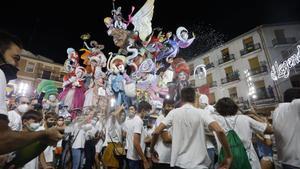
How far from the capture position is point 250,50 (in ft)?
92.2

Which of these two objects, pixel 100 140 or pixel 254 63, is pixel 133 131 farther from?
pixel 254 63

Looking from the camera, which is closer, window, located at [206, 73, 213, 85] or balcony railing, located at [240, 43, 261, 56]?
balcony railing, located at [240, 43, 261, 56]

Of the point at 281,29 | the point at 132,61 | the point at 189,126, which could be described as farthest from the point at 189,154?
the point at 281,29

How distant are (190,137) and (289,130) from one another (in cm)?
151

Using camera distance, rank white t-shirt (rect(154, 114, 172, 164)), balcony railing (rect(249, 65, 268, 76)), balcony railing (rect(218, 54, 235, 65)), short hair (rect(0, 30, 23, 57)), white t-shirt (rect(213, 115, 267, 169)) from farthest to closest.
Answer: balcony railing (rect(218, 54, 235, 65))
balcony railing (rect(249, 65, 268, 76))
white t-shirt (rect(154, 114, 172, 164))
white t-shirt (rect(213, 115, 267, 169))
short hair (rect(0, 30, 23, 57))

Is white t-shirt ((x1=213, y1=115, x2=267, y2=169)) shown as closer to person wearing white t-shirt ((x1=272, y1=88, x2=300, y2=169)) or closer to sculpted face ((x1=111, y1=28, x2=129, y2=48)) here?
person wearing white t-shirt ((x1=272, y1=88, x2=300, y2=169))

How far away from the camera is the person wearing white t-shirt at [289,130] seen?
270 centimetres

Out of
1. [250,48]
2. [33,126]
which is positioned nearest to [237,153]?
[33,126]

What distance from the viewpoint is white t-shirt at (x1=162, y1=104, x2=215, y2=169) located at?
100 inches

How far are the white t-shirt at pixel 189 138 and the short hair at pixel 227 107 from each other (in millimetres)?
638

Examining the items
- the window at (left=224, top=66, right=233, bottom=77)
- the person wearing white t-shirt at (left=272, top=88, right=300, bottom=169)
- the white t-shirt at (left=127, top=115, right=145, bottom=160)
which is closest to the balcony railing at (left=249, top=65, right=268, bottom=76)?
the window at (left=224, top=66, right=233, bottom=77)

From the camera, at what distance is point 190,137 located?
2668 mm

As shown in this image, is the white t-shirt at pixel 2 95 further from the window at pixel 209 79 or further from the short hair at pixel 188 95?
the window at pixel 209 79

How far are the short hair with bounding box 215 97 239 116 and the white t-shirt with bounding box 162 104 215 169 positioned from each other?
2.09 feet
